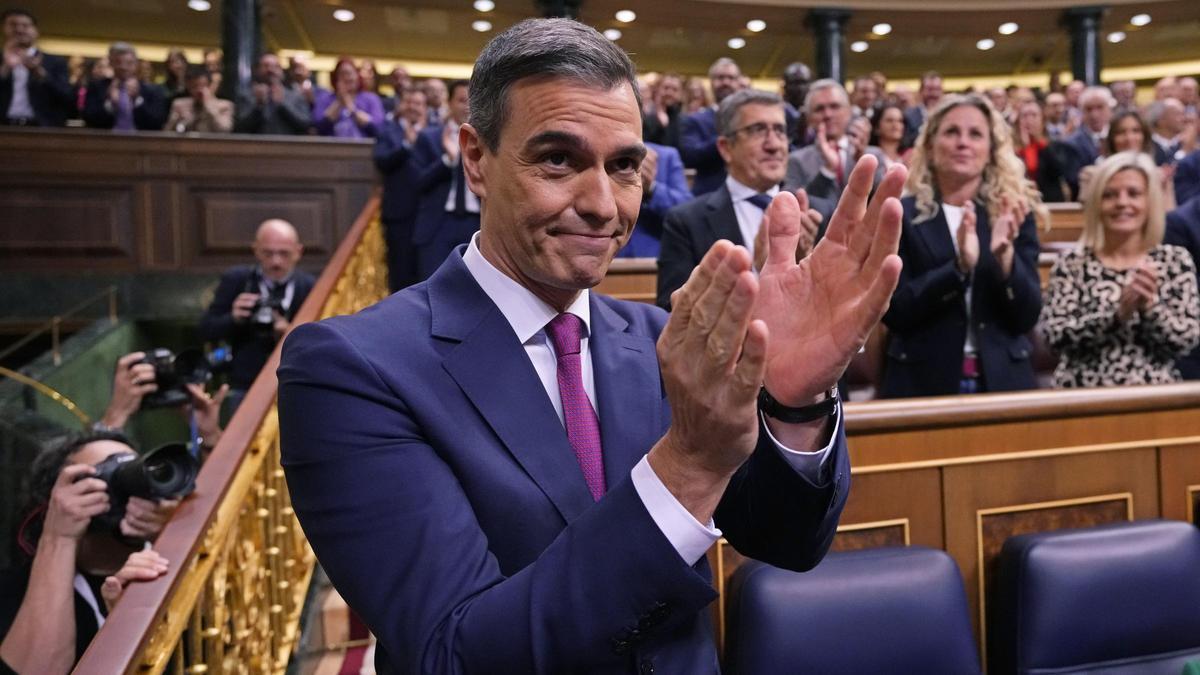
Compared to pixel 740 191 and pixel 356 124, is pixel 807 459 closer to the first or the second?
pixel 740 191

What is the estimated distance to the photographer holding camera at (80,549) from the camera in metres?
1.62

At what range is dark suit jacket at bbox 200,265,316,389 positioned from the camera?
3520mm

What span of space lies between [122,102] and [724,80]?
3684 mm

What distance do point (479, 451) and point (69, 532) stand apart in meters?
1.24

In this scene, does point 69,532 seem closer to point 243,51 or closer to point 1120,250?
point 1120,250

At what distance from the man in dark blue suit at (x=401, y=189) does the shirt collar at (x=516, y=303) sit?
416cm

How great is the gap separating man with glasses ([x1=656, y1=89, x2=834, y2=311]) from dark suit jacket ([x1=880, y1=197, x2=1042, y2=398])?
29cm

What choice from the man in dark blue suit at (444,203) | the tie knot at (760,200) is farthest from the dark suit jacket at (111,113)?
the tie knot at (760,200)

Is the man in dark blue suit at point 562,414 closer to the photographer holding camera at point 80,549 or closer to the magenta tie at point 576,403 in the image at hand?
the magenta tie at point 576,403

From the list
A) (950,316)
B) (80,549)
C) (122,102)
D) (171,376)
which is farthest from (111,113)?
(950,316)

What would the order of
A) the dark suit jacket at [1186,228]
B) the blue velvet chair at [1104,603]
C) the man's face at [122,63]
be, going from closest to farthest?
the blue velvet chair at [1104,603]
the dark suit jacket at [1186,228]
the man's face at [122,63]

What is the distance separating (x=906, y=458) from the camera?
185cm

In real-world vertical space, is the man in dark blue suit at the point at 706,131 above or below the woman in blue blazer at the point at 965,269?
above

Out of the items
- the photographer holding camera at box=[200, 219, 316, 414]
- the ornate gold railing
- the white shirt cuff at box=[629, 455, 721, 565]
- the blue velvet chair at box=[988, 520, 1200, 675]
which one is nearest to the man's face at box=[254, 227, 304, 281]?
the photographer holding camera at box=[200, 219, 316, 414]
